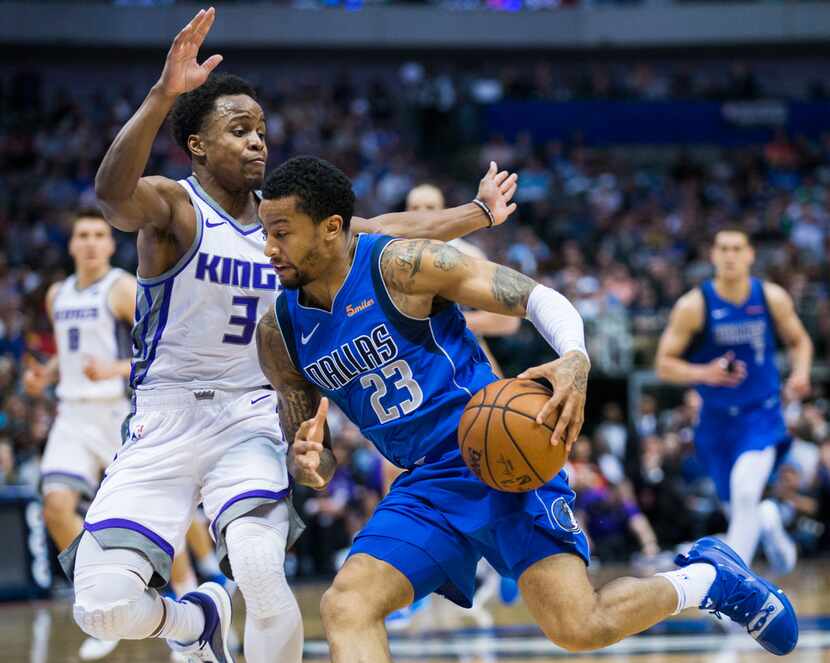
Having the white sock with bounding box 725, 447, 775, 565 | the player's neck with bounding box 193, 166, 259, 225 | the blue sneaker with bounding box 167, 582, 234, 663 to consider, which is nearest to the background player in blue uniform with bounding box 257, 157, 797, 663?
the player's neck with bounding box 193, 166, 259, 225

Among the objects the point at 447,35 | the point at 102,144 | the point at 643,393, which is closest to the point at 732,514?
the point at 643,393

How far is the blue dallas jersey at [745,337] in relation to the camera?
8.26m

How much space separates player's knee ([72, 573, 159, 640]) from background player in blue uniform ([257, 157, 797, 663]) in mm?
762

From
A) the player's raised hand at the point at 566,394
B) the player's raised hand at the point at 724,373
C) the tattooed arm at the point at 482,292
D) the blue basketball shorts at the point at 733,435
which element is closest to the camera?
the player's raised hand at the point at 566,394

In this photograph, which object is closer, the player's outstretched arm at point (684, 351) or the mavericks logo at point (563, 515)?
the mavericks logo at point (563, 515)

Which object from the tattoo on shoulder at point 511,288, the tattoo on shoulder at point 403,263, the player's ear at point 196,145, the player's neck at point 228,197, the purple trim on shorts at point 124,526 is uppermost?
the player's ear at point 196,145

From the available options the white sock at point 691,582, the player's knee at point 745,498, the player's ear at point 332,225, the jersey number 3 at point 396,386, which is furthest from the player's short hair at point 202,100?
the player's knee at point 745,498

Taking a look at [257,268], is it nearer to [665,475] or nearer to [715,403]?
[715,403]

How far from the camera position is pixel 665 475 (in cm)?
1257

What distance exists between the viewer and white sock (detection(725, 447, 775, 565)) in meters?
7.75

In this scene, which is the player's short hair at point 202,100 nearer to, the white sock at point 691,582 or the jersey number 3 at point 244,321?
the jersey number 3 at point 244,321

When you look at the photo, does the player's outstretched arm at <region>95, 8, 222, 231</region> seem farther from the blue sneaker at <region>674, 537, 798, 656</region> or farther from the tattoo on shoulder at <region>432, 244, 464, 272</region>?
the blue sneaker at <region>674, 537, 798, 656</region>

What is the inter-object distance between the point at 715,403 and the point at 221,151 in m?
4.62

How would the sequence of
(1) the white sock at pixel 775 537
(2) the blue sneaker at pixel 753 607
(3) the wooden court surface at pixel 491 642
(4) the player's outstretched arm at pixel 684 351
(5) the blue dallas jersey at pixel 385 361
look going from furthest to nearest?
(1) the white sock at pixel 775 537 < (4) the player's outstretched arm at pixel 684 351 < (3) the wooden court surface at pixel 491 642 < (2) the blue sneaker at pixel 753 607 < (5) the blue dallas jersey at pixel 385 361
